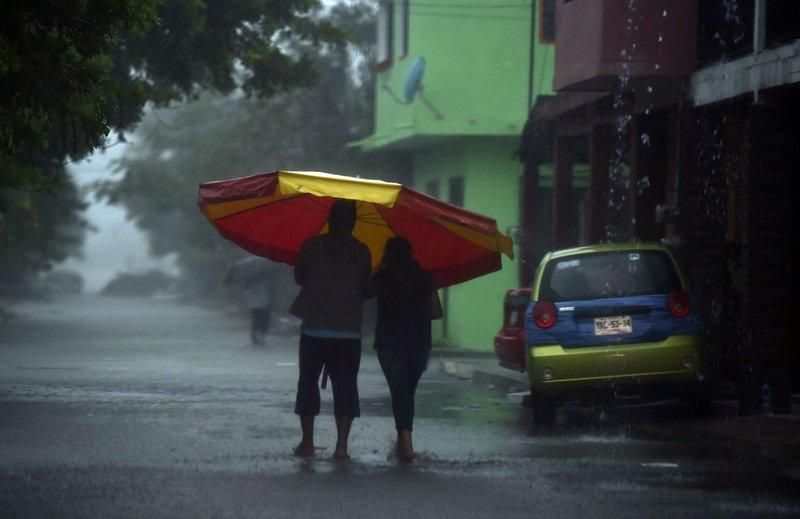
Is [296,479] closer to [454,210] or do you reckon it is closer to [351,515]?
[351,515]

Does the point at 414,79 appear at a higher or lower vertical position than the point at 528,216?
higher

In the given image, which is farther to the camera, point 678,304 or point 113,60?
point 113,60

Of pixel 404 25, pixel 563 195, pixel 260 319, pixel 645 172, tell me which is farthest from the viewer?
pixel 404 25

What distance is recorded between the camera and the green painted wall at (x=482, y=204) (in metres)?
29.4

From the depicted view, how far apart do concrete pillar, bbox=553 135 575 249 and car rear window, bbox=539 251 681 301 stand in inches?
325

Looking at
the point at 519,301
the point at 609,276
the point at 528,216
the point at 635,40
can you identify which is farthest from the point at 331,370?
the point at 528,216

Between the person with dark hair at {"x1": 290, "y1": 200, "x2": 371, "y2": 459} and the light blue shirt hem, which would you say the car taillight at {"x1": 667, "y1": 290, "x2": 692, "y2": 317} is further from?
the light blue shirt hem

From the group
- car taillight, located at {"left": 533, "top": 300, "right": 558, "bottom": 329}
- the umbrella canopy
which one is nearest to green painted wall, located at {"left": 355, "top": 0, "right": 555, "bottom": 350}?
car taillight, located at {"left": 533, "top": 300, "right": 558, "bottom": 329}

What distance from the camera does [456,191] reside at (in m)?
30.7

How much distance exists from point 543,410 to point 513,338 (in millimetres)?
2604

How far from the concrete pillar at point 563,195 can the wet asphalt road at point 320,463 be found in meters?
4.32

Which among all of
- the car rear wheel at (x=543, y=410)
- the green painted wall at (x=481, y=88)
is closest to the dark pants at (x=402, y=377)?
the car rear wheel at (x=543, y=410)

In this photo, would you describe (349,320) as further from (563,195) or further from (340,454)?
(563,195)

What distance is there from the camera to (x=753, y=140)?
15242mm
